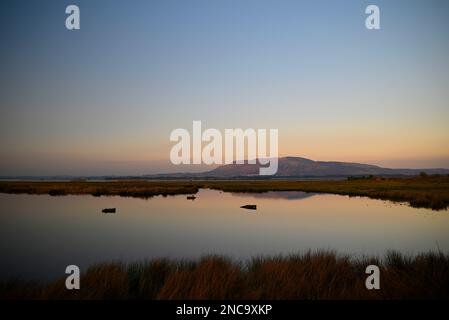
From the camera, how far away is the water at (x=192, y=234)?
13.1 metres

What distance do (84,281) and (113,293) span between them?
0.86 meters

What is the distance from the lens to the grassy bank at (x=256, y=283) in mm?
5812

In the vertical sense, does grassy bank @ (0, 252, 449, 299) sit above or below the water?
above

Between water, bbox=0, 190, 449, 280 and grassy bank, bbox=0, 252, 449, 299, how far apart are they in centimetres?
483

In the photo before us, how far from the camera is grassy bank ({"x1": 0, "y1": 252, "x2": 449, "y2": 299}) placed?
5.81 m

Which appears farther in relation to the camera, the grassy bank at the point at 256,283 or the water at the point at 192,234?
the water at the point at 192,234

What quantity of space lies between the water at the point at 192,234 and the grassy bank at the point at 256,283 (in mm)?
4826

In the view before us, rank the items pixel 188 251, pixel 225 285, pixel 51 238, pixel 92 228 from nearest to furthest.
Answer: pixel 225 285
pixel 188 251
pixel 51 238
pixel 92 228

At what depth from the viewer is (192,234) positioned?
17703 mm

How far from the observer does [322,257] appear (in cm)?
834

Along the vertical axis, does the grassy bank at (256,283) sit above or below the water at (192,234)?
above

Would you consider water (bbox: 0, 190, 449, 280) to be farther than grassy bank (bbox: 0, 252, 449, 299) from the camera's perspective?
Yes
